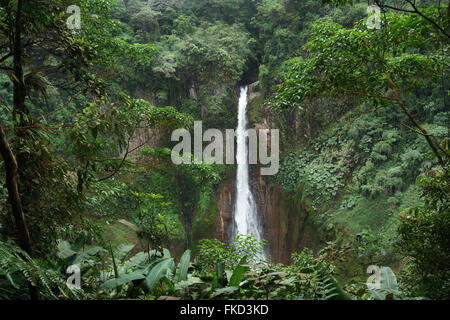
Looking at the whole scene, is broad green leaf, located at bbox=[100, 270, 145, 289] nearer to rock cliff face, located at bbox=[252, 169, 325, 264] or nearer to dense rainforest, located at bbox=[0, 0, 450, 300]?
dense rainforest, located at bbox=[0, 0, 450, 300]

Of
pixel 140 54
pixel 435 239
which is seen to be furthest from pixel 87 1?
pixel 435 239

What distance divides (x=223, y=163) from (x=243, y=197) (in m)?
1.76

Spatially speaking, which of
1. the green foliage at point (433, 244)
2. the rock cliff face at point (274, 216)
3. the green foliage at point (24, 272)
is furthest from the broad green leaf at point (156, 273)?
the rock cliff face at point (274, 216)

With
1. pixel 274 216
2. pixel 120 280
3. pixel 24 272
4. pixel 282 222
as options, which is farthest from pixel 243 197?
pixel 24 272

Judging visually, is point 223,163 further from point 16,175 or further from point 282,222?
point 16,175

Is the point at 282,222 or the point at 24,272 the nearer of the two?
the point at 24,272

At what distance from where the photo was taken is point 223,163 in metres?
13.2

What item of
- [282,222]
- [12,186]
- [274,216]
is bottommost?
[282,222]

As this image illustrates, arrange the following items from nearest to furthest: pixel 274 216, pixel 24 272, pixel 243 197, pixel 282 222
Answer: pixel 24 272 < pixel 282 222 < pixel 274 216 < pixel 243 197

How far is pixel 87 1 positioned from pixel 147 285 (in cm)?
538

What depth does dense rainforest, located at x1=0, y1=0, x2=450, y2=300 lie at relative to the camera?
91.5 inches

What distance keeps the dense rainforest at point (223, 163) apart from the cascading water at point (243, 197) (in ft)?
0.89

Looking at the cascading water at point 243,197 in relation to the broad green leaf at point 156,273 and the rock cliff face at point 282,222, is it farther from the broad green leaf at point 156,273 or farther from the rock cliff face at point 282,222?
the broad green leaf at point 156,273

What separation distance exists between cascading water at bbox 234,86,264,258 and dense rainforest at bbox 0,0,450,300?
27 centimetres
